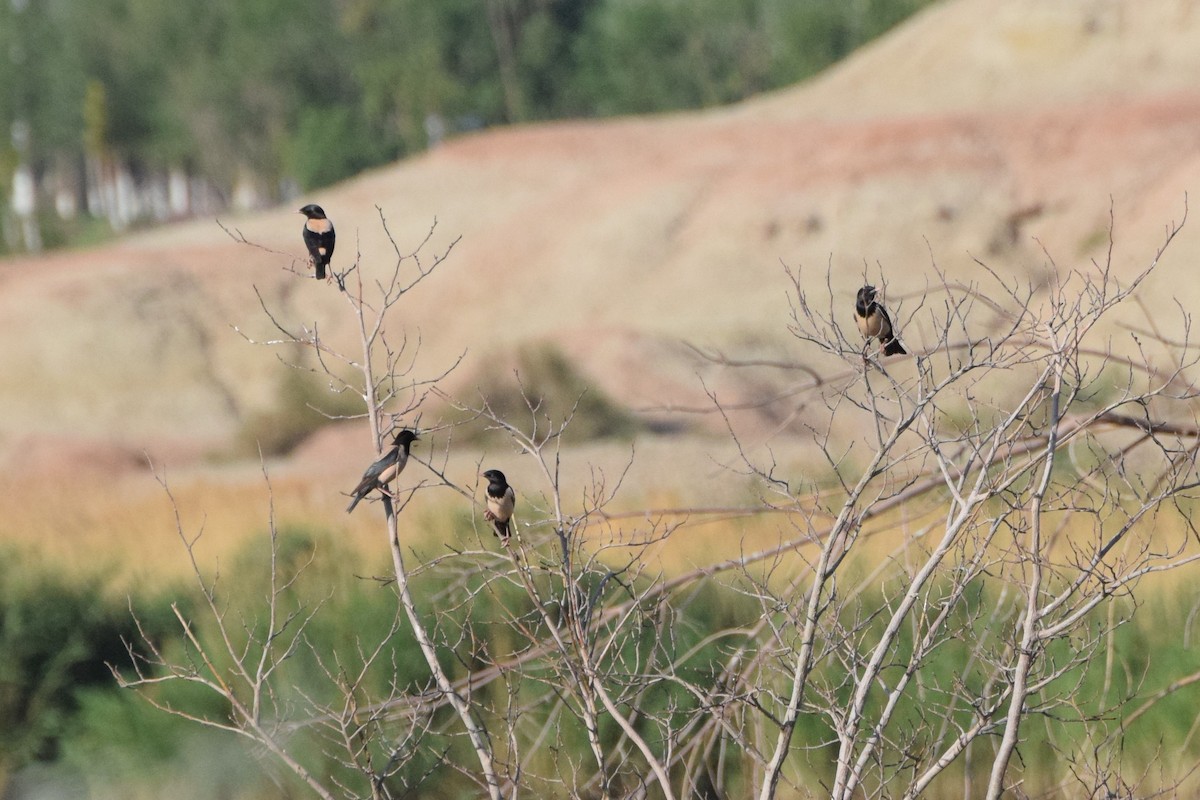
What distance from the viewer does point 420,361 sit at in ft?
86.7

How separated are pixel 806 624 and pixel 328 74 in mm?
65911

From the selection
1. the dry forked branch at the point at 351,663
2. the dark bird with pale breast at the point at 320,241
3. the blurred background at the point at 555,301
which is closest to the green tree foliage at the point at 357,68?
the blurred background at the point at 555,301

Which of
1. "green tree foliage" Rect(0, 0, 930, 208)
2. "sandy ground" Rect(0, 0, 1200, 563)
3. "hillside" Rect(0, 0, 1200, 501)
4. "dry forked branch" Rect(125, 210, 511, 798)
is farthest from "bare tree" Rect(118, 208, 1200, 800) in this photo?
"green tree foliage" Rect(0, 0, 930, 208)

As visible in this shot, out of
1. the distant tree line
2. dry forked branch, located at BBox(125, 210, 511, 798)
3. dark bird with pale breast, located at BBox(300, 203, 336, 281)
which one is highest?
the distant tree line

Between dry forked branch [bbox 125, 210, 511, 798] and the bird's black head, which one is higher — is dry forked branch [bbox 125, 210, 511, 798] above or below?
below

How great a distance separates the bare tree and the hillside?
11.9 m

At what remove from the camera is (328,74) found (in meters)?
68.0

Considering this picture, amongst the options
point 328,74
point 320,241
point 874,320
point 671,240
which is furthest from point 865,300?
point 328,74

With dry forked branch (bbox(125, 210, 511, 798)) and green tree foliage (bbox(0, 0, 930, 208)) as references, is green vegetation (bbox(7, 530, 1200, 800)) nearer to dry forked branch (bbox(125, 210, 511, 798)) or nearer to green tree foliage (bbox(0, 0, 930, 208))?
dry forked branch (bbox(125, 210, 511, 798))

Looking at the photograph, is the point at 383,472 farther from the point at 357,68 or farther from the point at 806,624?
the point at 357,68

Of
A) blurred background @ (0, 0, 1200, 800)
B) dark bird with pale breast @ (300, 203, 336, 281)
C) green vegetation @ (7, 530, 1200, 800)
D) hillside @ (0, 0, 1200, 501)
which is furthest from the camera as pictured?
hillside @ (0, 0, 1200, 501)

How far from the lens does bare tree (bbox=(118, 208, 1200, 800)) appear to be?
432 cm

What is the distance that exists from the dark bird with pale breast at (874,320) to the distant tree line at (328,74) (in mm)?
52832

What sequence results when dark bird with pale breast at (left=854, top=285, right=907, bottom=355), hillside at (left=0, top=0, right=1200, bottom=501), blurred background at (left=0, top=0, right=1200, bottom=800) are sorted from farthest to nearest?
hillside at (left=0, top=0, right=1200, bottom=501)
blurred background at (left=0, top=0, right=1200, bottom=800)
dark bird with pale breast at (left=854, top=285, right=907, bottom=355)
